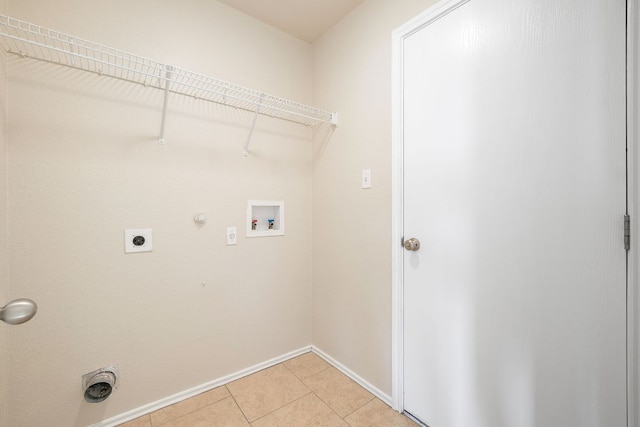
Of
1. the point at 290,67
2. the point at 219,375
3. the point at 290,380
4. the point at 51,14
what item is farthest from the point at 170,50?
the point at 290,380

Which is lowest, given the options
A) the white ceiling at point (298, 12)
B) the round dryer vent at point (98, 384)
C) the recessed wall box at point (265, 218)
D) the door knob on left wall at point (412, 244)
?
the round dryer vent at point (98, 384)

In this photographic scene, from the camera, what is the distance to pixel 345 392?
A: 5.62 ft

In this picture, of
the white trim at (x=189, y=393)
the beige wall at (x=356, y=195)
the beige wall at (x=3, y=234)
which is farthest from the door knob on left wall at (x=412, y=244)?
the beige wall at (x=3, y=234)

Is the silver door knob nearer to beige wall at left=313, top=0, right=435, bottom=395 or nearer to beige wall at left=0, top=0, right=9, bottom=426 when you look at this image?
beige wall at left=313, top=0, right=435, bottom=395

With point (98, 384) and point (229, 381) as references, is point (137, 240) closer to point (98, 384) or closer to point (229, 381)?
point (98, 384)

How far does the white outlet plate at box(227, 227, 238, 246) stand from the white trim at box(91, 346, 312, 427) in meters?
0.89

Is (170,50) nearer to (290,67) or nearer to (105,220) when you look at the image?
(290,67)

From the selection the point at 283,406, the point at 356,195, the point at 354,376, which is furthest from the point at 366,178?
the point at 283,406

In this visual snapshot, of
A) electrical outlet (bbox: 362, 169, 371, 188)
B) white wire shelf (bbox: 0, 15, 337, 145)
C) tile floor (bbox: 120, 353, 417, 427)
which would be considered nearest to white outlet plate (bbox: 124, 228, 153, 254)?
white wire shelf (bbox: 0, 15, 337, 145)

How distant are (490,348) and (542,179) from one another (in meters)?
0.74

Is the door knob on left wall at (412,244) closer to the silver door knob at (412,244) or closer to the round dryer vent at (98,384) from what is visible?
the silver door knob at (412,244)

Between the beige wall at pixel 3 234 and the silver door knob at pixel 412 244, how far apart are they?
1.85 m

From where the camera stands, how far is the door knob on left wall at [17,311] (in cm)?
67

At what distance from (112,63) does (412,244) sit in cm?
178
